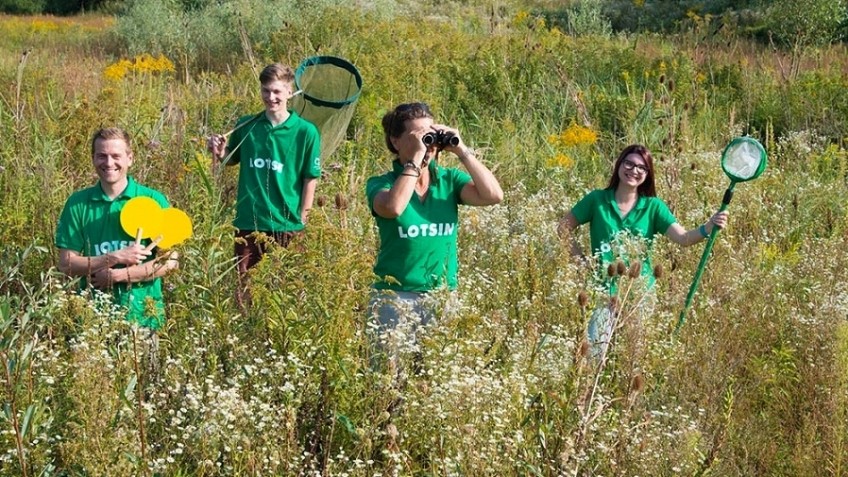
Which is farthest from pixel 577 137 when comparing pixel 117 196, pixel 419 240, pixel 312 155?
pixel 117 196

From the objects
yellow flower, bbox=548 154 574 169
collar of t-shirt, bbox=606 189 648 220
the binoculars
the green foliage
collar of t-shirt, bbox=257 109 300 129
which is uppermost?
the green foliage

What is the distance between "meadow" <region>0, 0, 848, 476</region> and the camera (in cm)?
302

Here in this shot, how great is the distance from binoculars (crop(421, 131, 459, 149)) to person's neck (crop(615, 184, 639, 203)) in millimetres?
1184

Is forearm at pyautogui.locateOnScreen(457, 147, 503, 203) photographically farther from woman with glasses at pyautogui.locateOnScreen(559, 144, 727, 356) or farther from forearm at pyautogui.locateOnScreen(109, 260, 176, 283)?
forearm at pyautogui.locateOnScreen(109, 260, 176, 283)

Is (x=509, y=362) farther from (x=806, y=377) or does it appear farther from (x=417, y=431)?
(x=806, y=377)

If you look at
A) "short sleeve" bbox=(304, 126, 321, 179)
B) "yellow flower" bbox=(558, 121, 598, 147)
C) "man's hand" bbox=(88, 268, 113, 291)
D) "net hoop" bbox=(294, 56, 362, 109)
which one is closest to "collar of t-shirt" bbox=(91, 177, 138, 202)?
"man's hand" bbox=(88, 268, 113, 291)

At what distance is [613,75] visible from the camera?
10398 millimetres

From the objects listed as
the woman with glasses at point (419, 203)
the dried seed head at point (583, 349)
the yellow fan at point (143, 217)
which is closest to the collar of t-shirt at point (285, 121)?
the woman with glasses at point (419, 203)

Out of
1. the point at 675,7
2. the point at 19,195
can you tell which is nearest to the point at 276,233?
the point at 19,195

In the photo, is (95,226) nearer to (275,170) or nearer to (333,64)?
(275,170)

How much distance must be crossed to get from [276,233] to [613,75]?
20.2 feet

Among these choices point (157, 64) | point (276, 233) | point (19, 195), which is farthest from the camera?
point (157, 64)

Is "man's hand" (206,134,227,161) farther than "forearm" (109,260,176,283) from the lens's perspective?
Yes

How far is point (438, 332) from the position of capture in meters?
3.59
